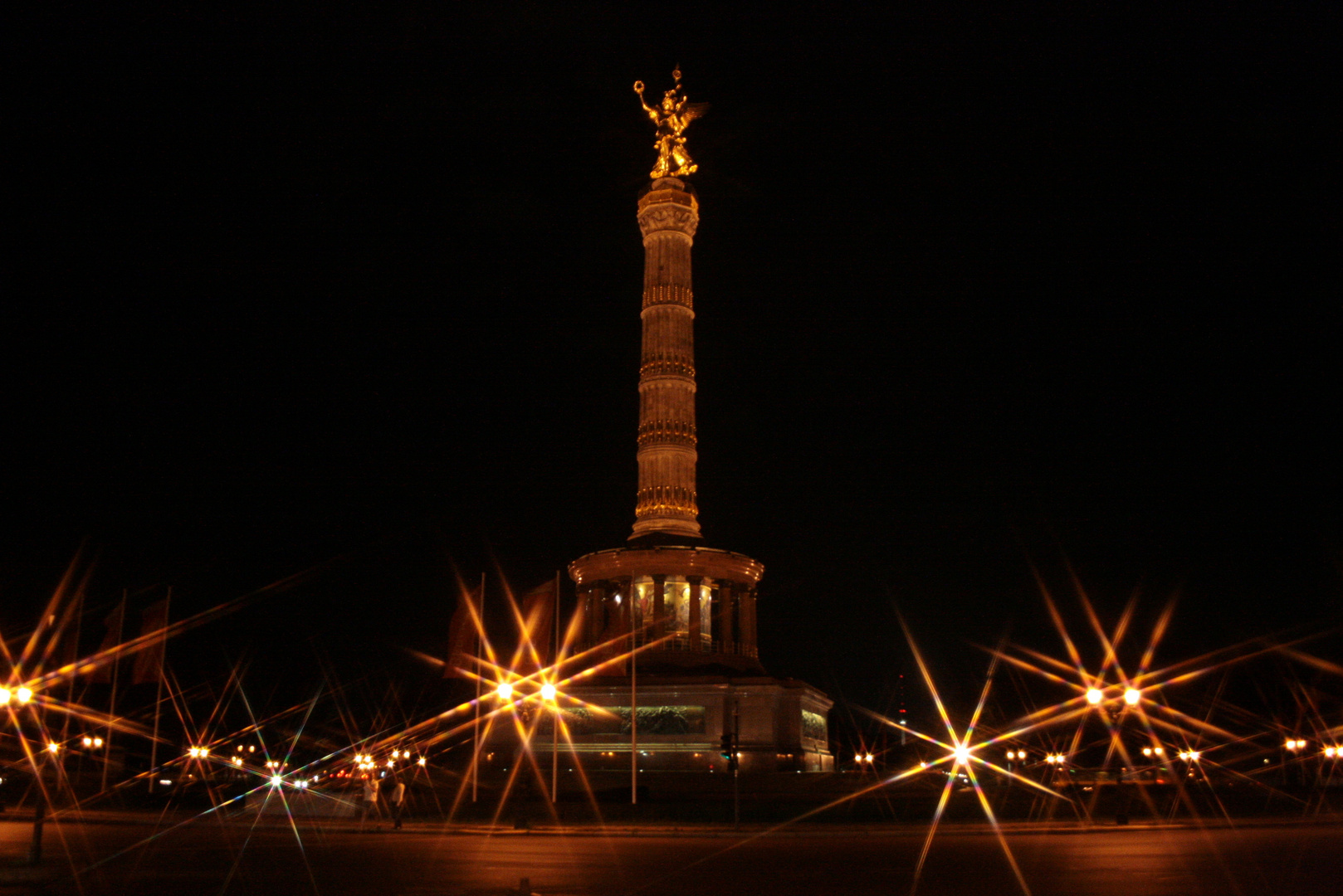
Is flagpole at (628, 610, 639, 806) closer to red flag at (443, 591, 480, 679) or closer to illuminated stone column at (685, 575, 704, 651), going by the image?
illuminated stone column at (685, 575, 704, 651)

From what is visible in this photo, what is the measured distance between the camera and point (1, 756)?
44062mm

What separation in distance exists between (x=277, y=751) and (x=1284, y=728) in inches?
1721

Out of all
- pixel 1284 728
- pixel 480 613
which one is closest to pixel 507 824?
pixel 480 613

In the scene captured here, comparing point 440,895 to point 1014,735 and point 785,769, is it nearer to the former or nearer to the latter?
point 785,769

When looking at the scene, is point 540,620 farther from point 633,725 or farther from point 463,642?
point 633,725

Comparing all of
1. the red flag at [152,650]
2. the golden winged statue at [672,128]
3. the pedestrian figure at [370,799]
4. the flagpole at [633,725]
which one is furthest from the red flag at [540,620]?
the golden winged statue at [672,128]

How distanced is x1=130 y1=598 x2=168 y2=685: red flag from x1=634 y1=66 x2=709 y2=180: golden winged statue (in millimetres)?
29104

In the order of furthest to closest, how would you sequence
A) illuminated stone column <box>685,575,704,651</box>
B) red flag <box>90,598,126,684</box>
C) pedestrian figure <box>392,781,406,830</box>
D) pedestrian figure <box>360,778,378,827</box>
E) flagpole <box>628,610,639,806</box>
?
illuminated stone column <box>685,575,704,651</box>
red flag <box>90,598,126,684</box>
flagpole <box>628,610,639,806</box>
pedestrian figure <box>360,778,378,827</box>
pedestrian figure <box>392,781,406,830</box>

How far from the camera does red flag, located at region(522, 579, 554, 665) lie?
1203 inches

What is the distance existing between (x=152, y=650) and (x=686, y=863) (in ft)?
70.7

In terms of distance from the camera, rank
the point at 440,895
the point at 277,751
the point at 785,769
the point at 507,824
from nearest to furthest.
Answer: the point at 440,895, the point at 507,824, the point at 785,769, the point at 277,751

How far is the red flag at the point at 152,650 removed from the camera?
31953 millimetres

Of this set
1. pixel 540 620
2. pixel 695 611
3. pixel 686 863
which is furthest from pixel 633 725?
pixel 695 611

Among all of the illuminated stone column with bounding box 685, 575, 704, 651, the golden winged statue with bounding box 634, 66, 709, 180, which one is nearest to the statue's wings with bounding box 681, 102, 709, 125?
the golden winged statue with bounding box 634, 66, 709, 180
